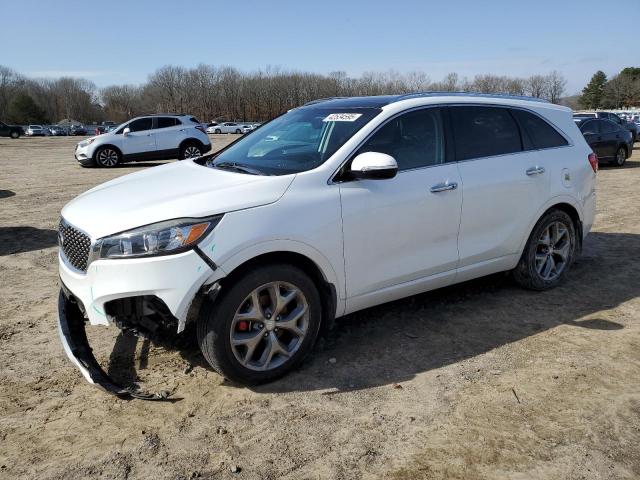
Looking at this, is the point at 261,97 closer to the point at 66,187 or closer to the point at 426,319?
the point at 66,187

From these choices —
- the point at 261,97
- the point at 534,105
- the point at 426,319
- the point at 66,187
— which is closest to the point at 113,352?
the point at 426,319

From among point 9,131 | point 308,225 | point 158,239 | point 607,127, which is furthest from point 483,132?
point 9,131

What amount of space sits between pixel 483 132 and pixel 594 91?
405 feet

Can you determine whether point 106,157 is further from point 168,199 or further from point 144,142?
point 168,199

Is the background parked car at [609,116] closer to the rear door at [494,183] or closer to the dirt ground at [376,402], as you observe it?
the rear door at [494,183]

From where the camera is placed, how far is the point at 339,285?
3.67m

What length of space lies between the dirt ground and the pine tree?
393ft

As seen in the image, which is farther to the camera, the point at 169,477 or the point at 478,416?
the point at 478,416

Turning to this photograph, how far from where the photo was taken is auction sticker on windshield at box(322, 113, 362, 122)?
13.3 ft

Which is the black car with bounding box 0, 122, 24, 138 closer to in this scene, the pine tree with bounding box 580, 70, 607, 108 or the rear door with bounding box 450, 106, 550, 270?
the rear door with bounding box 450, 106, 550, 270

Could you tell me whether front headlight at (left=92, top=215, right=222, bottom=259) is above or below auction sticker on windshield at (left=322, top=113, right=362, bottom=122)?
below

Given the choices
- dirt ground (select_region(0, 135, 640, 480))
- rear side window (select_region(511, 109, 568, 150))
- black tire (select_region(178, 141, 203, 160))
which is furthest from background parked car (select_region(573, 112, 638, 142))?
dirt ground (select_region(0, 135, 640, 480))

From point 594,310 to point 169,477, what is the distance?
3788 millimetres

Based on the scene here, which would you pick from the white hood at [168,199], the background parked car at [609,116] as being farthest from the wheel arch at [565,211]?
the background parked car at [609,116]
